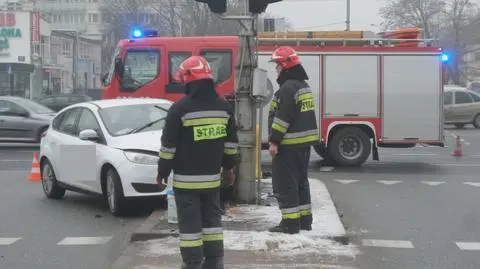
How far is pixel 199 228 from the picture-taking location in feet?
17.8

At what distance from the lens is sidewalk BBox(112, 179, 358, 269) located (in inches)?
253

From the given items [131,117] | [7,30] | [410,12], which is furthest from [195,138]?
[410,12]

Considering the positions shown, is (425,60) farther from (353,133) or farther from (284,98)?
(284,98)

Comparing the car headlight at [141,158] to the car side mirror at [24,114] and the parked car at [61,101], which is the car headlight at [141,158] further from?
the parked car at [61,101]

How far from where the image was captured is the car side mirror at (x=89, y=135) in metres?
9.55

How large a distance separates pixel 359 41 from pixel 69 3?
4108 inches

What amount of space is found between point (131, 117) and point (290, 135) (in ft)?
11.7

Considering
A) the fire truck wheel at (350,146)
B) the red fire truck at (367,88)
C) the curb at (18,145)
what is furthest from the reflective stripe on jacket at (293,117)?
the curb at (18,145)

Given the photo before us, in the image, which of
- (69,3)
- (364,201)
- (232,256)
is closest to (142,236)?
(232,256)

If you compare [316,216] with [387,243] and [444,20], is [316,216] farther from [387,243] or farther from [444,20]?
[444,20]

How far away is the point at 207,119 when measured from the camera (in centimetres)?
538

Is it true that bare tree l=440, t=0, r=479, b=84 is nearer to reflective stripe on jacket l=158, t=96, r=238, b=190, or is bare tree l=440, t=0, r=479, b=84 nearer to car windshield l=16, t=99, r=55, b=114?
car windshield l=16, t=99, r=55, b=114

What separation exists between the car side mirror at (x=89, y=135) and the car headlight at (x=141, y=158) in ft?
2.48

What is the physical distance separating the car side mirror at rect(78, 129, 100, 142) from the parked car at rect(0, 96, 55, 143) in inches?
390
